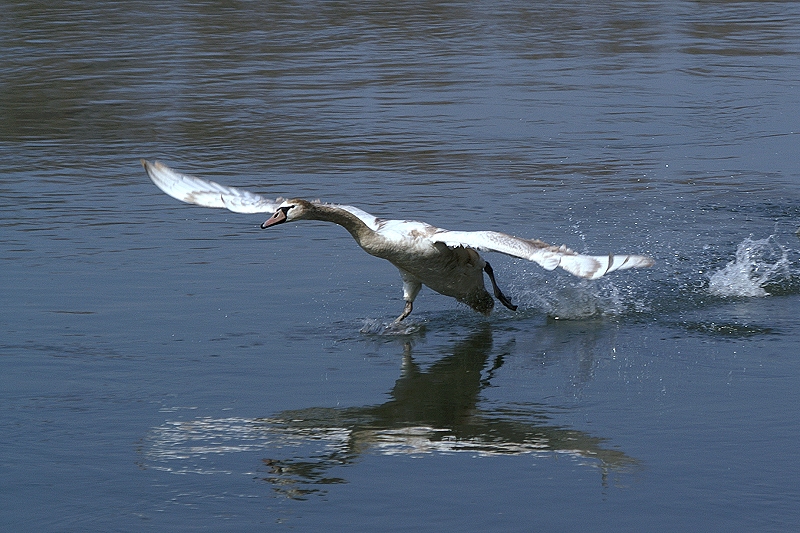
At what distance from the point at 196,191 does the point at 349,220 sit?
4.05ft

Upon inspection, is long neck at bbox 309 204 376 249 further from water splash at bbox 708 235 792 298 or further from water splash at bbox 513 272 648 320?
water splash at bbox 708 235 792 298

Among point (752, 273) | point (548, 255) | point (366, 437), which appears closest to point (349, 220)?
point (548, 255)

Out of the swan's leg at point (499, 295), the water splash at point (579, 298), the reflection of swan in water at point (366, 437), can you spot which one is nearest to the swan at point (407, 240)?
the swan's leg at point (499, 295)

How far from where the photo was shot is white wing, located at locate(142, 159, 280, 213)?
360 inches

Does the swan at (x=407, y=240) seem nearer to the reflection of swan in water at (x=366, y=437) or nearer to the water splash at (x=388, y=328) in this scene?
the water splash at (x=388, y=328)

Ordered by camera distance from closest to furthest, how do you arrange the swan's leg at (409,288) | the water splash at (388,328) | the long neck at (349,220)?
1. the long neck at (349,220)
2. the water splash at (388,328)
3. the swan's leg at (409,288)

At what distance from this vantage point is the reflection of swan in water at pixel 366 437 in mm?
6371

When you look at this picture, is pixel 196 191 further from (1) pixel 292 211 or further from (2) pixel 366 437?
(2) pixel 366 437

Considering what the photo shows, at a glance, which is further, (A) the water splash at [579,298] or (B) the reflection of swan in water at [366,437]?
(A) the water splash at [579,298]

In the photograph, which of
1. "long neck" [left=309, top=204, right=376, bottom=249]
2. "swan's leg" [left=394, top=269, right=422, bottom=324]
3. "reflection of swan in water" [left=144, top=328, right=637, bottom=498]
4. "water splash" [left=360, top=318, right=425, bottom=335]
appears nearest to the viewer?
"reflection of swan in water" [left=144, top=328, right=637, bottom=498]

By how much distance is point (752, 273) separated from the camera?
9641 millimetres

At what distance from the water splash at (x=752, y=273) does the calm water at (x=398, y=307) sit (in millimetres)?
28

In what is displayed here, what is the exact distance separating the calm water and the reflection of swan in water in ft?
0.07

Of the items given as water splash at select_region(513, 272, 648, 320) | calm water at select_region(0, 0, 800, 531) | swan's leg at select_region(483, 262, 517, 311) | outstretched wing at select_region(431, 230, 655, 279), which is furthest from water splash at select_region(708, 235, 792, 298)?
outstretched wing at select_region(431, 230, 655, 279)
